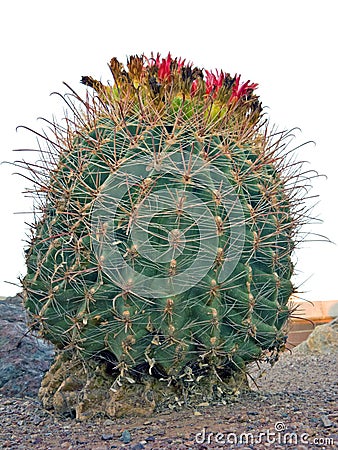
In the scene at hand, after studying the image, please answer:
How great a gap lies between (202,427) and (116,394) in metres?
0.49

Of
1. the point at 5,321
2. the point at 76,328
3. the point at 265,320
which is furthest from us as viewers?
the point at 5,321

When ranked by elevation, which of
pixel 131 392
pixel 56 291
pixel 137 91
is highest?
pixel 137 91

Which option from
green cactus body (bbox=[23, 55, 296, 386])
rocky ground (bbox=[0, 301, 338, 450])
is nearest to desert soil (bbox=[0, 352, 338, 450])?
rocky ground (bbox=[0, 301, 338, 450])

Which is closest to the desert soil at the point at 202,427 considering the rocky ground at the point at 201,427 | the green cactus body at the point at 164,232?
the rocky ground at the point at 201,427

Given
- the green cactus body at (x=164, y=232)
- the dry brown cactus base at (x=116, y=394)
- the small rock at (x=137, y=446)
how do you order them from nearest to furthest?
1. the small rock at (x=137, y=446)
2. the green cactus body at (x=164, y=232)
3. the dry brown cactus base at (x=116, y=394)

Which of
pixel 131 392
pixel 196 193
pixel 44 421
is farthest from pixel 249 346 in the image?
pixel 44 421

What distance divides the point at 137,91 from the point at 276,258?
3.64 feet

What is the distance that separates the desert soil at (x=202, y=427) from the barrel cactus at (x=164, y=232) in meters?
0.21

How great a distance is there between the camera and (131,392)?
2863 millimetres

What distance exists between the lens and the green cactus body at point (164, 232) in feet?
8.82

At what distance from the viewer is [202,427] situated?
8.40 ft

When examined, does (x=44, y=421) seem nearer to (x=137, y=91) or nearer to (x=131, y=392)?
(x=131, y=392)

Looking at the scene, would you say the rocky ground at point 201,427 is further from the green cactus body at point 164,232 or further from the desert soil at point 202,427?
the green cactus body at point 164,232

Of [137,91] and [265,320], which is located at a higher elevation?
[137,91]
